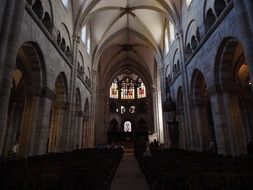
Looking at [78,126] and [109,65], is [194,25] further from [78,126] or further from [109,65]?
[109,65]

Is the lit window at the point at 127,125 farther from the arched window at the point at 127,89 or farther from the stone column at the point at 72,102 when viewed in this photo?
the stone column at the point at 72,102

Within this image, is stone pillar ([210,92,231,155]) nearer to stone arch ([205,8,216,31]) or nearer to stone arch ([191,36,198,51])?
stone arch ([205,8,216,31])

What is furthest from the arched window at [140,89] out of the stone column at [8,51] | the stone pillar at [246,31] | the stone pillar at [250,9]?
the stone column at [8,51]

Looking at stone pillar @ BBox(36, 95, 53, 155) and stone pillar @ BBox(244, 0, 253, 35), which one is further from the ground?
stone pillar @ BBox(244, 0, 253, 35)

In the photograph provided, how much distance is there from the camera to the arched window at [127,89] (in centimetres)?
4812

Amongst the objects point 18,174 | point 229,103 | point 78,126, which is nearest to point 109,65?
point 78,126

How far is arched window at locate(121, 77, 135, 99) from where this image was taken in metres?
48.1

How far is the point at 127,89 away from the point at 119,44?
707 inches

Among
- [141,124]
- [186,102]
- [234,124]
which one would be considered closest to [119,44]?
[186,102]

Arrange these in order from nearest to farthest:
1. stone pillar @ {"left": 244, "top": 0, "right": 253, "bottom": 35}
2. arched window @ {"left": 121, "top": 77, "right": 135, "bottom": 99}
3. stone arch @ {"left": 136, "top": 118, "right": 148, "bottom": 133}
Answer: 1. stone pillar @ {"left": 244, "top": 0, "right": 253, "bottom": 35}
2. stone arch @ {"left": 136, "top": 118, "right": 148, "bottom": 133}
3. arched window @ {"left": 121, "top": 77, "right": 135, "bottom": 99}

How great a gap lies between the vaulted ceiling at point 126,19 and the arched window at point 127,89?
1673 centimetres

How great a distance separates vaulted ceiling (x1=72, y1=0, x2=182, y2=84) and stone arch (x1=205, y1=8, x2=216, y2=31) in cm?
596

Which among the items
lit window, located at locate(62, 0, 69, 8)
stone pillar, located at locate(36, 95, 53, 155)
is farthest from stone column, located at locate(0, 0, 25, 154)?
lit window, located at locate(62, 0, 69, 8)

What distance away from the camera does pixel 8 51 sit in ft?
25.3
